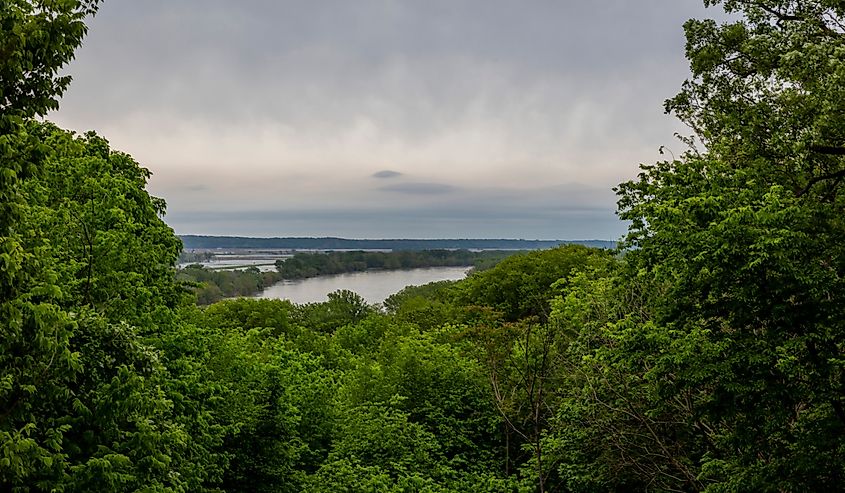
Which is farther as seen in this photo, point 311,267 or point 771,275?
point 311,267

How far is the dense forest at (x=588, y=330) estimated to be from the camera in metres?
6.76

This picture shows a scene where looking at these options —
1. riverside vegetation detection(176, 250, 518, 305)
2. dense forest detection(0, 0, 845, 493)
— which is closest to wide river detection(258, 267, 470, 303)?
riverside vegetation detection(176, 250, 518, 305)

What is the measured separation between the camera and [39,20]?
5836 mm

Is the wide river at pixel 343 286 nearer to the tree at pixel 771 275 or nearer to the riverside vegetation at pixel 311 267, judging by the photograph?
the riverside vegetation at pixel 311 267

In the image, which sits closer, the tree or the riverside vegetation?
the tree

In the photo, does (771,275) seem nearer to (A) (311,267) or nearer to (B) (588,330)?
(B) (588,330)

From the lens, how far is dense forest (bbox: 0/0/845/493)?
6.76 meters

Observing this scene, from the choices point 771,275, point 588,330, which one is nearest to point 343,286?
point 588,330

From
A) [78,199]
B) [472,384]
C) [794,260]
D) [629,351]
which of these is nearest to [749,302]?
[794,260]

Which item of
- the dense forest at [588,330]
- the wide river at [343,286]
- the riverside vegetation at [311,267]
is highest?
the dense forest at [588,330]

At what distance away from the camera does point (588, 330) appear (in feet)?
43.2

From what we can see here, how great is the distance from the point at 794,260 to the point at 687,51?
584 centimetres

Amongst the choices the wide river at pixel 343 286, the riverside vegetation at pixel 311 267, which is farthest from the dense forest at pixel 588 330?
the wide river at pixel 343 286

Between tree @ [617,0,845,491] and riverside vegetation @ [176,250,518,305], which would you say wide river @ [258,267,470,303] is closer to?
riverside vegetation @ [176,250,518,305]
